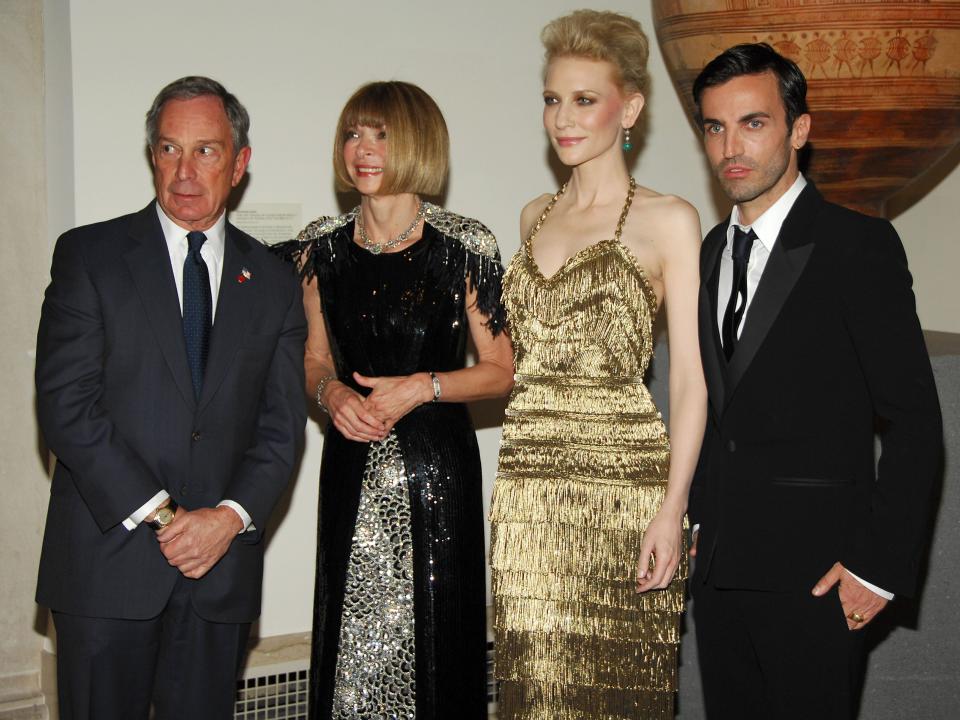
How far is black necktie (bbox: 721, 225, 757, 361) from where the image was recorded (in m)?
2.38

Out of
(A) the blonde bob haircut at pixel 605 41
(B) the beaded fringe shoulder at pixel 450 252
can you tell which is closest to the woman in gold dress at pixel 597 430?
(A) the blonde bob haircut at pixel 605 41

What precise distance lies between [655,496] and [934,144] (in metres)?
1.51

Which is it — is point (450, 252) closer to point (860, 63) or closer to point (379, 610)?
point (379, 610)

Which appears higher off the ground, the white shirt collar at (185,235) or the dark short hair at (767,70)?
the dark short hair at (767,70)

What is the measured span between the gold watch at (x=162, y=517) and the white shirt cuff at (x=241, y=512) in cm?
13

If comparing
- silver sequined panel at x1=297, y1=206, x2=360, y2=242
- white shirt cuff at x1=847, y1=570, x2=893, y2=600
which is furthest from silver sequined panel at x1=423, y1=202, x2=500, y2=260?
white shirt cuff at x1=847, y1=570, x2=893, y2=600

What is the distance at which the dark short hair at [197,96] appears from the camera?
100 inches

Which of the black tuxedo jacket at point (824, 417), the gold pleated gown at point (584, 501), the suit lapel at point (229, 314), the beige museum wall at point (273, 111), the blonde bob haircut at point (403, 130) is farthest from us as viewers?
the beige museum wall at point (273, 111)

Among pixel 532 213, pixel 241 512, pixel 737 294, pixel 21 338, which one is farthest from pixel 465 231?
pixel 21 338

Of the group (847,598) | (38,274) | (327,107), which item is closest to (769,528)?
(847,598)

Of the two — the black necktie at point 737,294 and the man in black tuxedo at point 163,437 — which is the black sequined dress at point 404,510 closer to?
the man in black tuxedo at point 163,437

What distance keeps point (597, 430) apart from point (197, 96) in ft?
3.87

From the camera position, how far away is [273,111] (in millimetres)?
3705

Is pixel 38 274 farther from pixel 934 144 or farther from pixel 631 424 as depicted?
pixel 934 144
